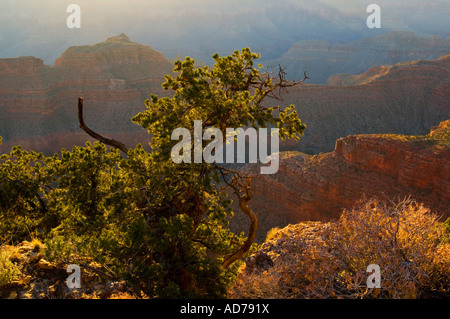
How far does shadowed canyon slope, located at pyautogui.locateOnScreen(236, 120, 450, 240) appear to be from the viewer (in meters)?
24.8

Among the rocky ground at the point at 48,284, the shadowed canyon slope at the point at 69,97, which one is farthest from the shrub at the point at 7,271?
the shadowed canyon slope at the point at 69,97

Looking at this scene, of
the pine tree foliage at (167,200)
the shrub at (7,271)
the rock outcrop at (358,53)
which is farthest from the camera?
the rock outcrop at (358,53)

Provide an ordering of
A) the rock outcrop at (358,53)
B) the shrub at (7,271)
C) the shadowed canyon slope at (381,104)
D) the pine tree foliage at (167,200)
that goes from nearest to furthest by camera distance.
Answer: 1. the shrub at (7,271)
2. the pine tree foliage at (167,200)
3. the shadowed canyon slope at (381,104)
4. the rock outcrop at (358,53)

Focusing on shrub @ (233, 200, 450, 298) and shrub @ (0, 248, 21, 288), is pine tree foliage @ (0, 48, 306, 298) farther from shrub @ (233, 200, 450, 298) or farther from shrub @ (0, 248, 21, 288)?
shrub @ (233, 200, 450, 298)

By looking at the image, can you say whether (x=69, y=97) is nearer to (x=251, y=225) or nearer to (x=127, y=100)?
(x=127, y=100)

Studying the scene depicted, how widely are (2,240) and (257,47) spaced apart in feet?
597

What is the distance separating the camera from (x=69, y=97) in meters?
61.1

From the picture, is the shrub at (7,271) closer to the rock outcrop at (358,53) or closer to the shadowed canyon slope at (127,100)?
the shadowed canyon slope at (127,100)

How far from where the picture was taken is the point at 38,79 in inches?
2398

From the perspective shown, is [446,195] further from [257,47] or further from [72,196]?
[257,47]

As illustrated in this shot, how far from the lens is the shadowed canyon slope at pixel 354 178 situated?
24781 mm

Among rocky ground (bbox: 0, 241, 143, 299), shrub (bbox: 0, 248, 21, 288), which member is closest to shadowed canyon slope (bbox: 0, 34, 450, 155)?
rocky ground (bbox: 0, 241, 143, 299)

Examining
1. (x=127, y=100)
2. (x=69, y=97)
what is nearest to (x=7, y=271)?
(x=127, y=100)

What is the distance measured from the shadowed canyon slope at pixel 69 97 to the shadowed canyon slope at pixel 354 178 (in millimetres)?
31699
